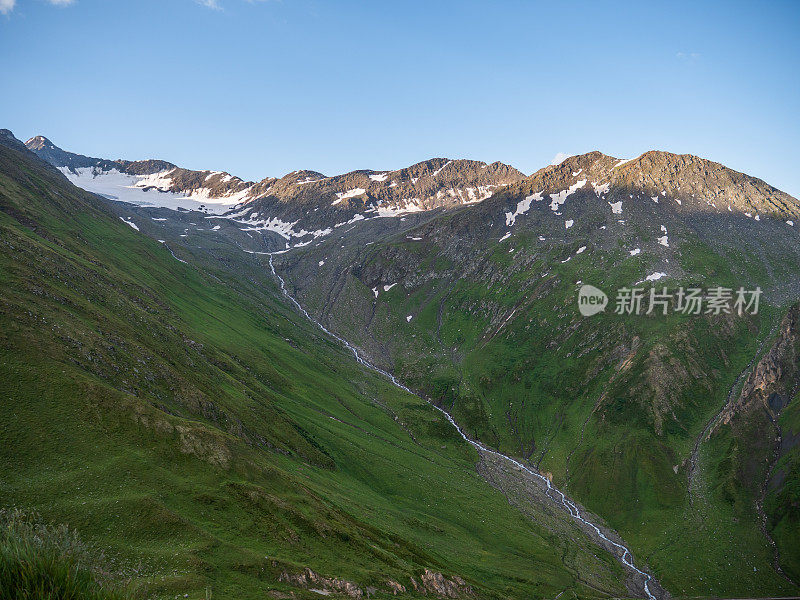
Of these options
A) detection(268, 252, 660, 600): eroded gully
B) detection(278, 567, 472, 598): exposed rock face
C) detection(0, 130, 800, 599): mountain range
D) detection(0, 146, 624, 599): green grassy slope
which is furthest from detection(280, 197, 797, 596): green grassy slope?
detection(278, 567, 472, 598): exposed rock face

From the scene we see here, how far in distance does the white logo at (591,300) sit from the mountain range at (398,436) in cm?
248

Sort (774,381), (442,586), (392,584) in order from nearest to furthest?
(392,584)
(442,586)
(774,381)

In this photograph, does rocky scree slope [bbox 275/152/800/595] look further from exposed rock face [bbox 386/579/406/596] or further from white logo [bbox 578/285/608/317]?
exposed rock face [bbox 386/579/406/596]

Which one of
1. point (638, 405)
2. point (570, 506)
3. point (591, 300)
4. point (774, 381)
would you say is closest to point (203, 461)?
point (570, 506)

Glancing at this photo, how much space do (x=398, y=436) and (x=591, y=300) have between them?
108018 millimetres

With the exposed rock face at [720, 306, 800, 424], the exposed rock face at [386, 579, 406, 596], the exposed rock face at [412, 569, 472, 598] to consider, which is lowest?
the exposed rock face at [412, 569, 472, 598]

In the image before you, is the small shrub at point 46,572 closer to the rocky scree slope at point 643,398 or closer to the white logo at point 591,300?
the rocky scree slope at point 643,398

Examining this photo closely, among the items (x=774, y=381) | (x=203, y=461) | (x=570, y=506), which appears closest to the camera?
(x=203, y=461)

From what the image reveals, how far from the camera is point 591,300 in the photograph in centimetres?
18425

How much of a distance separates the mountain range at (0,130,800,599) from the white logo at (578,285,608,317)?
2478mm

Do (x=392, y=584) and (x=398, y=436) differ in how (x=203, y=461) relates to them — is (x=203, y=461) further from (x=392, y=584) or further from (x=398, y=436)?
(x=398, y=436)

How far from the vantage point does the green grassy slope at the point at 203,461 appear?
120 feet

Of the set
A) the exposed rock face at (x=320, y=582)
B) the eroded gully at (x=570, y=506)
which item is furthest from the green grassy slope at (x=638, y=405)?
the exposed rock face at (x=320, y=582)

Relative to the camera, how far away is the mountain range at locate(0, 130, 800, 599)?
4069cm
